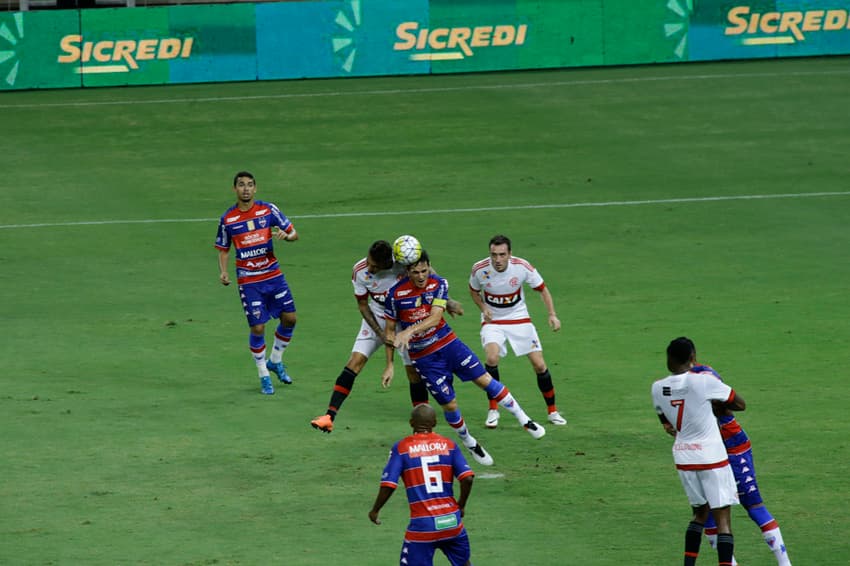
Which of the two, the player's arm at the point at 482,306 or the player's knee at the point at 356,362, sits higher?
the player's arm at the point at 482,306

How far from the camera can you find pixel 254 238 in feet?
58.2

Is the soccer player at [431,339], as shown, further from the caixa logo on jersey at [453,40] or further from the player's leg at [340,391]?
the caixa logo on jersey at [453,40]

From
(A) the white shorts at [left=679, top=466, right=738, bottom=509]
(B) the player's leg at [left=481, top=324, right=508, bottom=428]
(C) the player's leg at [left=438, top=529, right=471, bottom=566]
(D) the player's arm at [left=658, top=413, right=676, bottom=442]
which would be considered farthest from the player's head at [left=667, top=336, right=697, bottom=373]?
(B) the player's leg at [left=481, top=324, right=508, bottom=428]

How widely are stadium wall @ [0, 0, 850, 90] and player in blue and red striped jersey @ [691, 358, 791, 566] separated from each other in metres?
29.9

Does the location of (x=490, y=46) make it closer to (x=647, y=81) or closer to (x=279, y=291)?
(x=647, y=81)

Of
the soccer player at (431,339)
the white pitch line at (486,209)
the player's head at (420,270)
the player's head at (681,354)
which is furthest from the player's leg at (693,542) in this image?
the white pitch line at (486,209)

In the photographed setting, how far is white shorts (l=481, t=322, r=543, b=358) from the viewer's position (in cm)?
1627

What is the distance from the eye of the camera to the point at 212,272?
25.1 metres

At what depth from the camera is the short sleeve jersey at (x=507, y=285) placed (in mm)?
16281

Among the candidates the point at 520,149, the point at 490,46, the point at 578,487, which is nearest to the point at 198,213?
the point at 520,149

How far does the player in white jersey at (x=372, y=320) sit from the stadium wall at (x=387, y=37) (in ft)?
83.3

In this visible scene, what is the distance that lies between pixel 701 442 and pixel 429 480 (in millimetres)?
2371

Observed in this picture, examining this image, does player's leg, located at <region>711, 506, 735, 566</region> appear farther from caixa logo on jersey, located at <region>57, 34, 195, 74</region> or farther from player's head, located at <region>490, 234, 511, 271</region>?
caixa logo on jersey, located at <region>57, 34, 195, 74</region>

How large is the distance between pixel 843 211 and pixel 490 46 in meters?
15.9
